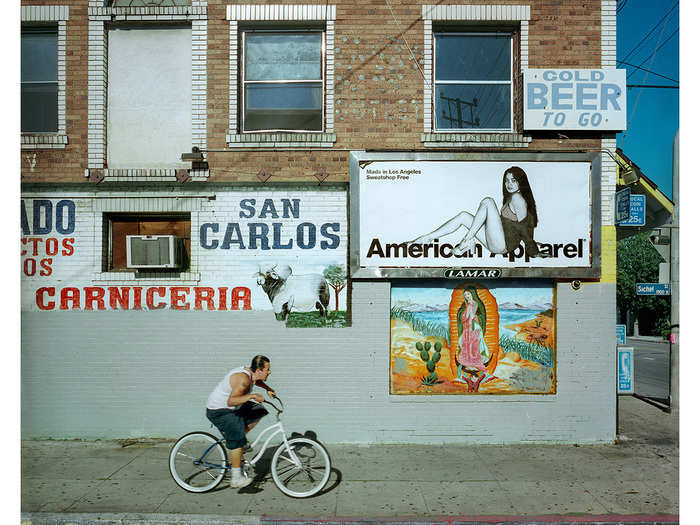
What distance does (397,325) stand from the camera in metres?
8.08

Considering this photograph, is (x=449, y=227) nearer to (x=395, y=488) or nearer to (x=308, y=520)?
(x=395, y=488)

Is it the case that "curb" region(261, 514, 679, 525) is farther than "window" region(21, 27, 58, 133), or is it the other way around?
"window" region(21, 27, 58, 133)

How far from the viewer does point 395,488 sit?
6199mm

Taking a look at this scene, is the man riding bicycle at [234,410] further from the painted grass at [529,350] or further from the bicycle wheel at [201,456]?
the painted grass at [529,350]

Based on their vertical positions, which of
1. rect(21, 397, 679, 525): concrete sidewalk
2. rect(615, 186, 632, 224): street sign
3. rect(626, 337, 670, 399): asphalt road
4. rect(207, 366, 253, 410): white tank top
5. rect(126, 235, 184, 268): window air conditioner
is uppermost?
rect(615, 186, 632, 224): street sign

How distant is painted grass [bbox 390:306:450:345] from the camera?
8094 millimetres

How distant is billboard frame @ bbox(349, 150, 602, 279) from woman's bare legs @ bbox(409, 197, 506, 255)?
1.25 ft

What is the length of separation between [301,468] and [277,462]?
0.96 ft

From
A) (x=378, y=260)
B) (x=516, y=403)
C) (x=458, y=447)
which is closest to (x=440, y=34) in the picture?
(x=378, y=260)

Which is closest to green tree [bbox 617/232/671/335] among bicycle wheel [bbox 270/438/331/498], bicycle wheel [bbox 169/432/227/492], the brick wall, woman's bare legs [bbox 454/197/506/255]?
the brick wall

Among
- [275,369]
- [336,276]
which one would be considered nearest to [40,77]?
[336,276]

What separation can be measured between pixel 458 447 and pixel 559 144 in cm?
506

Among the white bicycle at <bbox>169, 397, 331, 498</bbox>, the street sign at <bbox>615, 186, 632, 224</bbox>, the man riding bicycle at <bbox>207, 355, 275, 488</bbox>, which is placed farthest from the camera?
the street sign at <bbox>615, 186, 632, 224</bbox>

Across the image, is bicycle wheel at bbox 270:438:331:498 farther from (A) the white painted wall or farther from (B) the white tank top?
(A) the white painted wall
